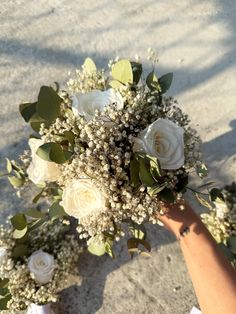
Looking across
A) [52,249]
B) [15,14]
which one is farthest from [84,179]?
[15,14]

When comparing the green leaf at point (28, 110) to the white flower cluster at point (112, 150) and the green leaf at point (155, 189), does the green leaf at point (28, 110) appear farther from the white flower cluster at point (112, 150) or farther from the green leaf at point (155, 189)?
the green leaf at point (155, 189)

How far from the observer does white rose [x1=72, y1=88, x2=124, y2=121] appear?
91cm

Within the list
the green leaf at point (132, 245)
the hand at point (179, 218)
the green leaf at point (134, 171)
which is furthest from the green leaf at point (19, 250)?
the green leaf at point (134, 171)

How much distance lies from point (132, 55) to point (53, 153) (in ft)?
2.91

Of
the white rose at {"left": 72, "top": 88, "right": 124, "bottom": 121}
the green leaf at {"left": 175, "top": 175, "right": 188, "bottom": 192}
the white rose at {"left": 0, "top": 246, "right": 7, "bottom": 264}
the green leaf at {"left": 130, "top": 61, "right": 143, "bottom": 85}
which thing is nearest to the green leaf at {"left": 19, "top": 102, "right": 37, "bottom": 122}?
the white rose at {"left": 72, "top": 88, "right": 124, "bottom": 121}

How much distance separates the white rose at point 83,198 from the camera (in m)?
0.83

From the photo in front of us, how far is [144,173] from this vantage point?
844 mm

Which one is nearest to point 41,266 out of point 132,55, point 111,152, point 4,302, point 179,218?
point 4,302

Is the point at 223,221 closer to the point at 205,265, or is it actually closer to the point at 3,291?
the point at 205,265

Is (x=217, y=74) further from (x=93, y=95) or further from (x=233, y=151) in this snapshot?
(x=93, y=95)

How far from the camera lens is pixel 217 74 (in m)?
1.66

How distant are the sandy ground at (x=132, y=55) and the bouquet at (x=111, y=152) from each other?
46cm

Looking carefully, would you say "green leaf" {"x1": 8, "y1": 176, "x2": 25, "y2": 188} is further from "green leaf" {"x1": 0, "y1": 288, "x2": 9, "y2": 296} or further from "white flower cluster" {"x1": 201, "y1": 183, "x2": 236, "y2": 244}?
"white flower cluster" {"x1": 201, "y1": 183, "x2": 236, "y2": 244}

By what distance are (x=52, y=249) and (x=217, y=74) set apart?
2.79 feet
